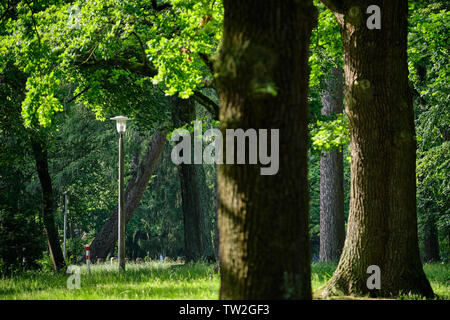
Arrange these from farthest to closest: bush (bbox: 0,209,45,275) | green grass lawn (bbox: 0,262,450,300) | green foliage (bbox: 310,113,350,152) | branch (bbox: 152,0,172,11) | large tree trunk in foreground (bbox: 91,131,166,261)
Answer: large tree trunk in foreground (bbox: 91,131,166,261)
bush (bbox: 0,209,45,275)
branch (bbox: 152,0,172,11)
green foliage (bbox: 310,113,350,152)
green grass lawn (bbox: 0,262,450,300)

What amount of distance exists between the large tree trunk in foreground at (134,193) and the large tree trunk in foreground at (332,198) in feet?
23.1

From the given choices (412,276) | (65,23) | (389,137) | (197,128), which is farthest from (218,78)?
(65,23)

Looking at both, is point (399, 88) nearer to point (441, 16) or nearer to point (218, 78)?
point (218, 78)

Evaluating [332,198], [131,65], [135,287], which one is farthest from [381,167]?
[332,198]

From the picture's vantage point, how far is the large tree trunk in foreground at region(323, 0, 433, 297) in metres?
8.20

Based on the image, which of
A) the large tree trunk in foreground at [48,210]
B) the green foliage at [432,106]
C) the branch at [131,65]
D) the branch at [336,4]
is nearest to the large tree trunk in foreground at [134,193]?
the large tree trunk in foreground at [48,210]

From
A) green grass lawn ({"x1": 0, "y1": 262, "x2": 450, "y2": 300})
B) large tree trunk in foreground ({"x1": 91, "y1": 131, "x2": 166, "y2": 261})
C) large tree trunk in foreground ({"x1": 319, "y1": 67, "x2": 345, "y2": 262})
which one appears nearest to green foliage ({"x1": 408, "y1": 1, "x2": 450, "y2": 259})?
large tree trunk in foreground ({"x1": 319, "y1": 67, "x2": 345, "y2": 262})

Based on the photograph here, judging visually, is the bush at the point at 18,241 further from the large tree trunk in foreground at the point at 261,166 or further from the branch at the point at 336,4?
the large tree trunk in foreground at the point at 261,166

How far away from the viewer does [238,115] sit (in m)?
5.18

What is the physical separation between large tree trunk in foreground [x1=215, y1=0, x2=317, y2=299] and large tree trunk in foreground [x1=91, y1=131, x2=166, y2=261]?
1697cm

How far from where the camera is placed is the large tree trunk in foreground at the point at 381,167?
820 cm

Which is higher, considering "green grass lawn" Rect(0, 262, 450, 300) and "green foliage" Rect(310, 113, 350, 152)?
"green foliage" Rect(310, 113, 350, 152)

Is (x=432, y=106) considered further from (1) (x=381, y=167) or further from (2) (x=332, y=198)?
(1) (x=381, y=167)

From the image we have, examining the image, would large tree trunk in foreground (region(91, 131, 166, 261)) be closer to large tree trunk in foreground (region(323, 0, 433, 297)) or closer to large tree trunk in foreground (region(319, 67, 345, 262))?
large tree trunk in foreground (region(319, 67, 345, 262))
